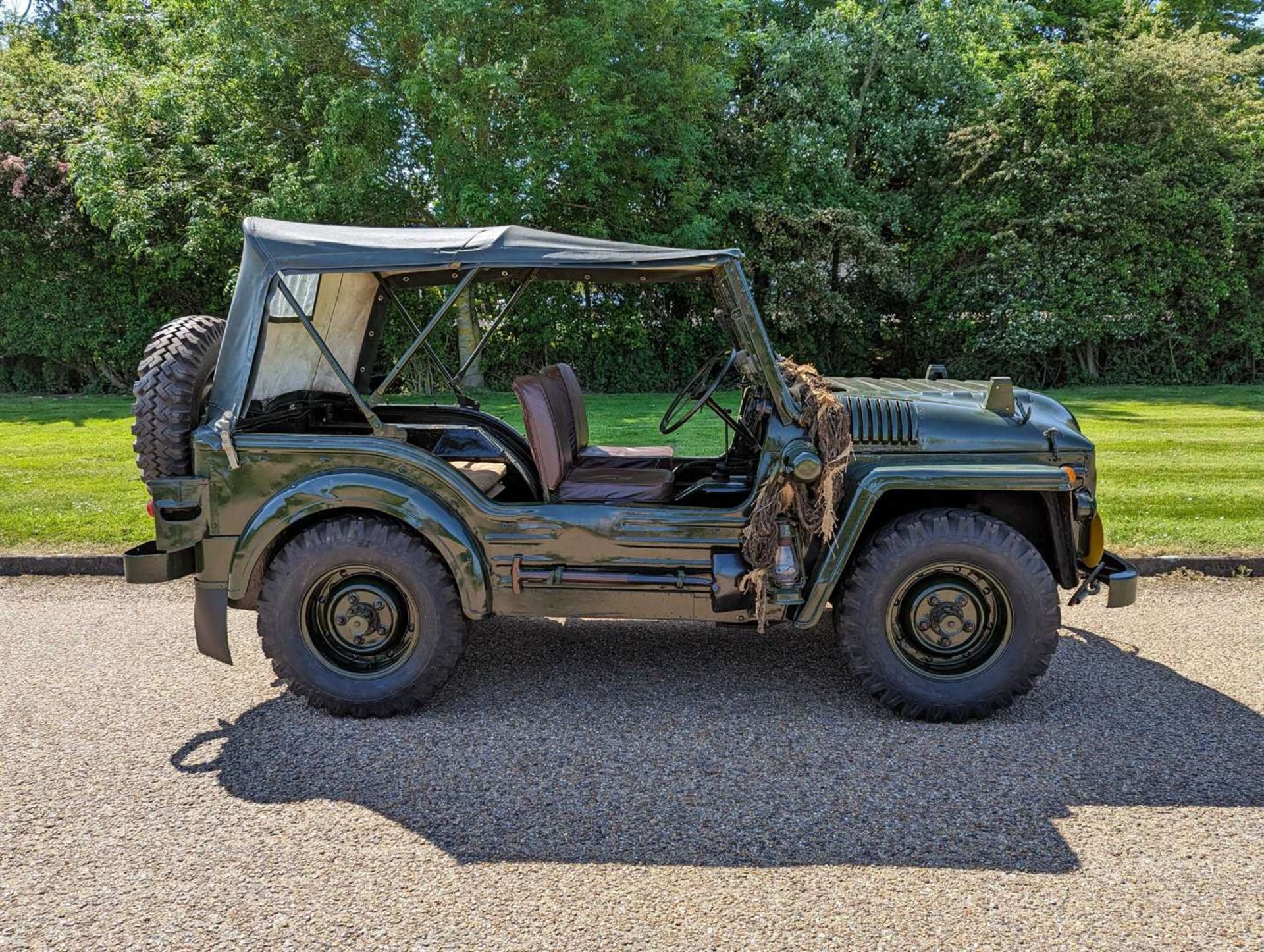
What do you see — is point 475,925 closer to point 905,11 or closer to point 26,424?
point 26,424

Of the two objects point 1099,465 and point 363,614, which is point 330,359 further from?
point 1099,465

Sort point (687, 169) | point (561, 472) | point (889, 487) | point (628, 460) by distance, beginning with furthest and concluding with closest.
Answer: point (687, 169), point (628, 460), point (561, 472), point (889, 487)

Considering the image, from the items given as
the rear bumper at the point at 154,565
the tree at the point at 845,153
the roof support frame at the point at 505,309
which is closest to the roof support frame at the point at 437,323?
the roof support frame at the point at 505,309

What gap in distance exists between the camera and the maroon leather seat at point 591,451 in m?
5.23

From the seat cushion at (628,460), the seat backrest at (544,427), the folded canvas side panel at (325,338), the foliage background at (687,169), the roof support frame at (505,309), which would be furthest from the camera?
the foliage background at (687,169)

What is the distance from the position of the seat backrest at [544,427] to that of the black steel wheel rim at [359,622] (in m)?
0.86

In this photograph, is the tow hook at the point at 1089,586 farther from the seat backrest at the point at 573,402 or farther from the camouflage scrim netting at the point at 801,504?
the seat backrest at the point at 573,402

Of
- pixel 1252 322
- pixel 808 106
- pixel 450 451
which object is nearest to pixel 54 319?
pixel 808 106

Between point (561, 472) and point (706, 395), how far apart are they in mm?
798

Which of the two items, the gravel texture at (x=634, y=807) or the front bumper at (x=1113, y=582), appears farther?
the front bumper at (x=1113, y=582)

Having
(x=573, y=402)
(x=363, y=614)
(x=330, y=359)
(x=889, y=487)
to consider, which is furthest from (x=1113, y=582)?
(x=330, y=359)

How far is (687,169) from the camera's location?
16.2 meters

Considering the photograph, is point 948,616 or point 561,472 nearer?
point 948,616

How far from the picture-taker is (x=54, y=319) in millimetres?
17938
